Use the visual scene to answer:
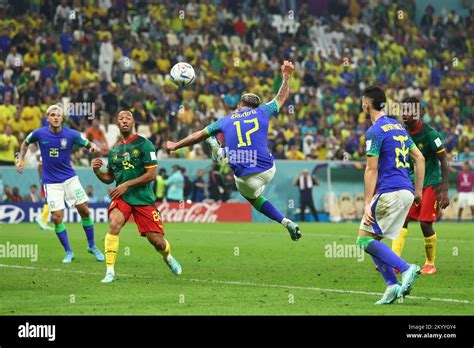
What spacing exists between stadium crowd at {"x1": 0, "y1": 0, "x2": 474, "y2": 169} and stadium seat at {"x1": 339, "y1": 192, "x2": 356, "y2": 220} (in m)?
1.40

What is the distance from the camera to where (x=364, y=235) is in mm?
11672

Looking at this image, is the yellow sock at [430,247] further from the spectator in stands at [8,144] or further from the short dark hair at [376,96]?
the spectator in stands at [8,144]

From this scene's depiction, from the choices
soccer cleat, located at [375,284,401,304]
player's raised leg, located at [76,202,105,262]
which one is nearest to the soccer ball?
player's raised leg, located at [76,202,105,262]

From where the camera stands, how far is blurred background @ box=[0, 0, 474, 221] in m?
31.7

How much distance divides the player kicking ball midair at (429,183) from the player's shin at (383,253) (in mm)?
3538

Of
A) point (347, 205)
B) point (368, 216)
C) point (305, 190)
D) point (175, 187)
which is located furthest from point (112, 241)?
point (347, 205)

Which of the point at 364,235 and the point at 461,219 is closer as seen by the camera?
the point at 364,235

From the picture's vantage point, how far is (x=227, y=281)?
1407cm

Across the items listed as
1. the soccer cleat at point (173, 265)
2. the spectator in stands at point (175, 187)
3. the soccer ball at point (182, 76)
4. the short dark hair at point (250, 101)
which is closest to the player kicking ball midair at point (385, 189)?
the soccer cleat at point (173, 265)

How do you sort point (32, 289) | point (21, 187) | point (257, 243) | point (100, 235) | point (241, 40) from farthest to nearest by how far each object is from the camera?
point (241, 40) → point (21, 187) → point (100, 235) → point (257, 243) → point (32, 289)

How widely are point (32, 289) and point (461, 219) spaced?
75.4ft

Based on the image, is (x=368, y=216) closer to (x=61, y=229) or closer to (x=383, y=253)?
Result: (x=383, y=253)
